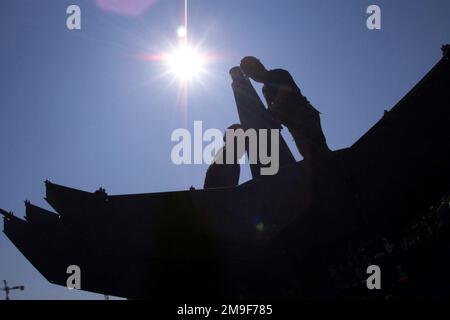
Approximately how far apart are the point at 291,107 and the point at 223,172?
1.87 metres

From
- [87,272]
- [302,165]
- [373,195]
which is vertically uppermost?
[302,165]

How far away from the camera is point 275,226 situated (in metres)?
5.96

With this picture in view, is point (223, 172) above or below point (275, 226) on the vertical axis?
above

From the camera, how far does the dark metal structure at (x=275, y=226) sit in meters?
5.48

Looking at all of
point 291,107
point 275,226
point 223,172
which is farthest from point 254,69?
point 275,226

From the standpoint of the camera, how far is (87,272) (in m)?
6.55

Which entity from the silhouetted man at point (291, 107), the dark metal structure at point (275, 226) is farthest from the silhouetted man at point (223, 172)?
the dark metal structure at point (275, 226)

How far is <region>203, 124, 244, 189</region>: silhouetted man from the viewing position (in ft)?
24.7

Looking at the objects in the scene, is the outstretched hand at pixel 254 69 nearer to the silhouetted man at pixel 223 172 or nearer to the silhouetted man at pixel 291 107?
the silhouetted man at pixel 291 107

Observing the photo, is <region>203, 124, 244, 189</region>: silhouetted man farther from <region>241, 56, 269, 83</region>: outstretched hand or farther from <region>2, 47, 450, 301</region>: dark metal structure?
<region>2, 47, 450, 301</region>: dark metal structure

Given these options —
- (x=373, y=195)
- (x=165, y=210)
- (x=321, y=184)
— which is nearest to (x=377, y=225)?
(x=373, y=195)

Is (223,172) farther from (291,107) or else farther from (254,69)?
(254,69)
